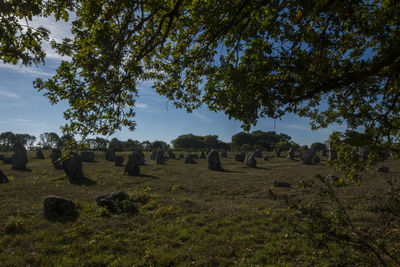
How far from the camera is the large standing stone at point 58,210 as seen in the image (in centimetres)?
799

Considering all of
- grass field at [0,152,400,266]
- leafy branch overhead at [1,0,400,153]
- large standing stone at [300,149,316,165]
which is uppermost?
leafy branch overhead at [1,0,400,153]

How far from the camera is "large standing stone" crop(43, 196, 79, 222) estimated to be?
7988 mm

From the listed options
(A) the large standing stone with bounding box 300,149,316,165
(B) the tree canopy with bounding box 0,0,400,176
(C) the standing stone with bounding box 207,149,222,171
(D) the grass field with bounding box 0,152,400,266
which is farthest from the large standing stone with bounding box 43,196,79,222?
(A) the large standing stone with bounding box 300,149,316,165

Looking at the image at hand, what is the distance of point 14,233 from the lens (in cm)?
665

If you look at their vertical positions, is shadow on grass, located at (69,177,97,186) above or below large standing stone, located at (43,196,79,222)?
below

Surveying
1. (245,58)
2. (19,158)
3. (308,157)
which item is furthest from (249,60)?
(308,157)

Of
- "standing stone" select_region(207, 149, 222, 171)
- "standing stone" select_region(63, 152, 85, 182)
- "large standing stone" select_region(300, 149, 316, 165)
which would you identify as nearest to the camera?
"standing stone" select_region(63, 152, 85, 182)

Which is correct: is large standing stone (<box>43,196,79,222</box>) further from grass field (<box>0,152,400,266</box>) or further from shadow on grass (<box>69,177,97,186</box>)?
shadow on grass (<box>69,177,97,186</box>)

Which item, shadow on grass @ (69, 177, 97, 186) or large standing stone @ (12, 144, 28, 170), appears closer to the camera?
shadow on grass @ (69, 177, 97, 186)

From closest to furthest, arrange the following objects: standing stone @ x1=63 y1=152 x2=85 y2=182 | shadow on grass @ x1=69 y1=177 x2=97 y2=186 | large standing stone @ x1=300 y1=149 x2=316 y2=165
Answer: shadow on grass @ x1=69 y1=177 x2=97 y2=186, standing stone @ x1=63 y1=152 x2=85 y2=182, large standing stone @ x1=300 y1=149 x2=316 y2=165

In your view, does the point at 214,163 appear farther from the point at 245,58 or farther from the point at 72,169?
the point at 245,58

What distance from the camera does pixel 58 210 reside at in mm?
8273

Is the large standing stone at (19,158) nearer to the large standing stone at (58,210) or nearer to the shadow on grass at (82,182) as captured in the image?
the shadow on grass at (82,182)

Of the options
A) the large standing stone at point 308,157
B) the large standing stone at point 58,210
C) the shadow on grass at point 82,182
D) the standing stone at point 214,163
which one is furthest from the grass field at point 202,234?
the large standing stone at point 308,157
